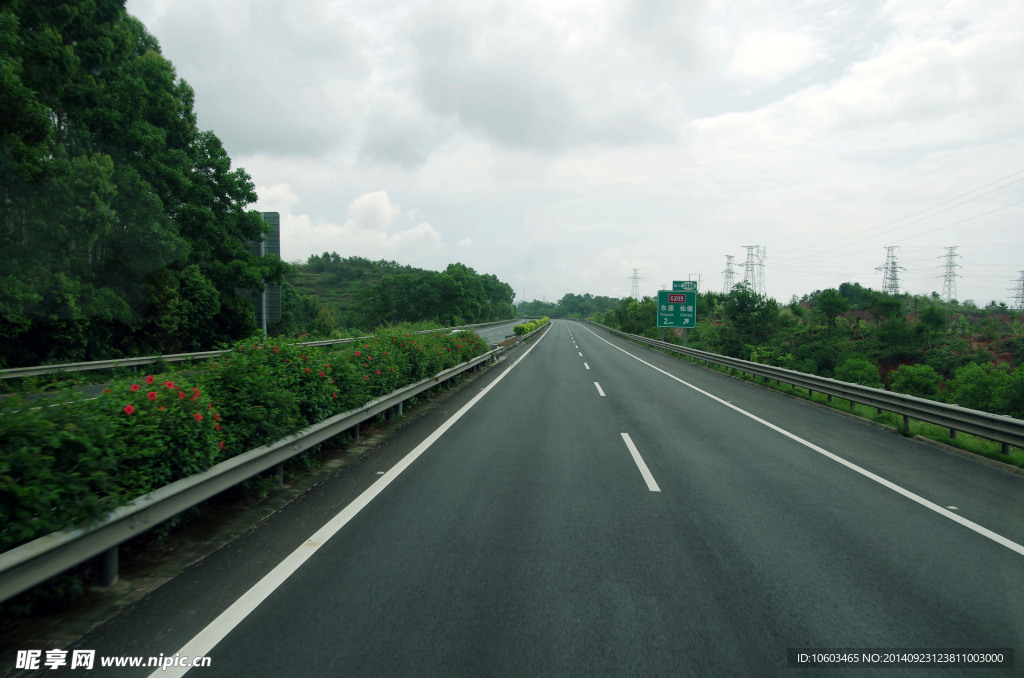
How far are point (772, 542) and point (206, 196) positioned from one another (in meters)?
32.0

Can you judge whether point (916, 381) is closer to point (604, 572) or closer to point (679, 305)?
point (679, 305)

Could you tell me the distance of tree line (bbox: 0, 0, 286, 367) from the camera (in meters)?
17.1

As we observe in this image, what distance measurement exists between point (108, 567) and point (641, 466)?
563 cm

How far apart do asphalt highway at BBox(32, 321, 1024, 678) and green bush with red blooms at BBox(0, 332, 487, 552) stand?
2.54ft

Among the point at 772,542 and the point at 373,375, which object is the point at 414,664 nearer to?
the point at 772,542

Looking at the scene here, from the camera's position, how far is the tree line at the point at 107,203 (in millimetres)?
17109

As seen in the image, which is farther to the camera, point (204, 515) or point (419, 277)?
point (419, 277)

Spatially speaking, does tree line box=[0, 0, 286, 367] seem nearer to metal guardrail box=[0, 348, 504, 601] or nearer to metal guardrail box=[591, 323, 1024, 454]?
metal guardrail box=[0, 348, 504, 601]

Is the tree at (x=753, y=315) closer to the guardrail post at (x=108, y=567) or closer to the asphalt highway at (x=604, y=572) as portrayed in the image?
the asphalt highway at (x=604, y=572)

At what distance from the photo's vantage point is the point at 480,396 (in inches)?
525

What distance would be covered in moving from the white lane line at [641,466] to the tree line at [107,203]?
773 inches

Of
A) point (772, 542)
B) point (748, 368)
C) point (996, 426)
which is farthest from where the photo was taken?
point (748, 368)

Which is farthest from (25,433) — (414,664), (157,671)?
(414,664)

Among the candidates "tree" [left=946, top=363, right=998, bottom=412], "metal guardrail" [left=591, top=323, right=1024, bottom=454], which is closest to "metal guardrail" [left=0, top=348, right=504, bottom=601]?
"metal guardrail" [left=591, top=323, right=1024, bottom=454]
